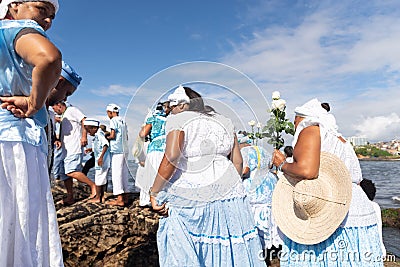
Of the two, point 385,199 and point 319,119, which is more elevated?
point 319,119

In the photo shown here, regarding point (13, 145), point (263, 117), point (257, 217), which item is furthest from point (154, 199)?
point (257, 217)

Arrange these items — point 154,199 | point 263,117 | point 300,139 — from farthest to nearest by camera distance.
→ point 154,199 < point 300,139 < point 263,117

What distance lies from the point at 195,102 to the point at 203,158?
1.64ft

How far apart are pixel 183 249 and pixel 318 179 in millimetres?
1146

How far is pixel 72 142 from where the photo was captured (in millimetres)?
5742

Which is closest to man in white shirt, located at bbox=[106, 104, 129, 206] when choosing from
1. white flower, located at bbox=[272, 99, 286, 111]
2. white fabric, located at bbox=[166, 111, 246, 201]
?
white flower, located at bbox=[272, 99, 286, 111]

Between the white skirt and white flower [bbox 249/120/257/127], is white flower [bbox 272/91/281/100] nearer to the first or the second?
white flower [bbox 249/120/257/127]

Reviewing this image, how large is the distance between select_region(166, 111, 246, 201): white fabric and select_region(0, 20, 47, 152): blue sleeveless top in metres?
1.09

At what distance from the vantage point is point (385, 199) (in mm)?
19281

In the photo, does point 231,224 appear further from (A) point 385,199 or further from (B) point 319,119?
(A) point 385,199

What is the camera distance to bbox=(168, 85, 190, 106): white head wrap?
91.0 inches

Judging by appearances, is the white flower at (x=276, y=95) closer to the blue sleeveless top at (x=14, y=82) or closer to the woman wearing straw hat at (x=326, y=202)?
the woman wearing straw hat at (x=326, y=202)

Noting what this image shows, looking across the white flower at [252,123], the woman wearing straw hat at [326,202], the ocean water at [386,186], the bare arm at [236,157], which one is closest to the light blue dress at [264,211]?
the bare arm at [236,157]

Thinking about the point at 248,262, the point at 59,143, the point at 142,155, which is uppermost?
the point at 59,143
